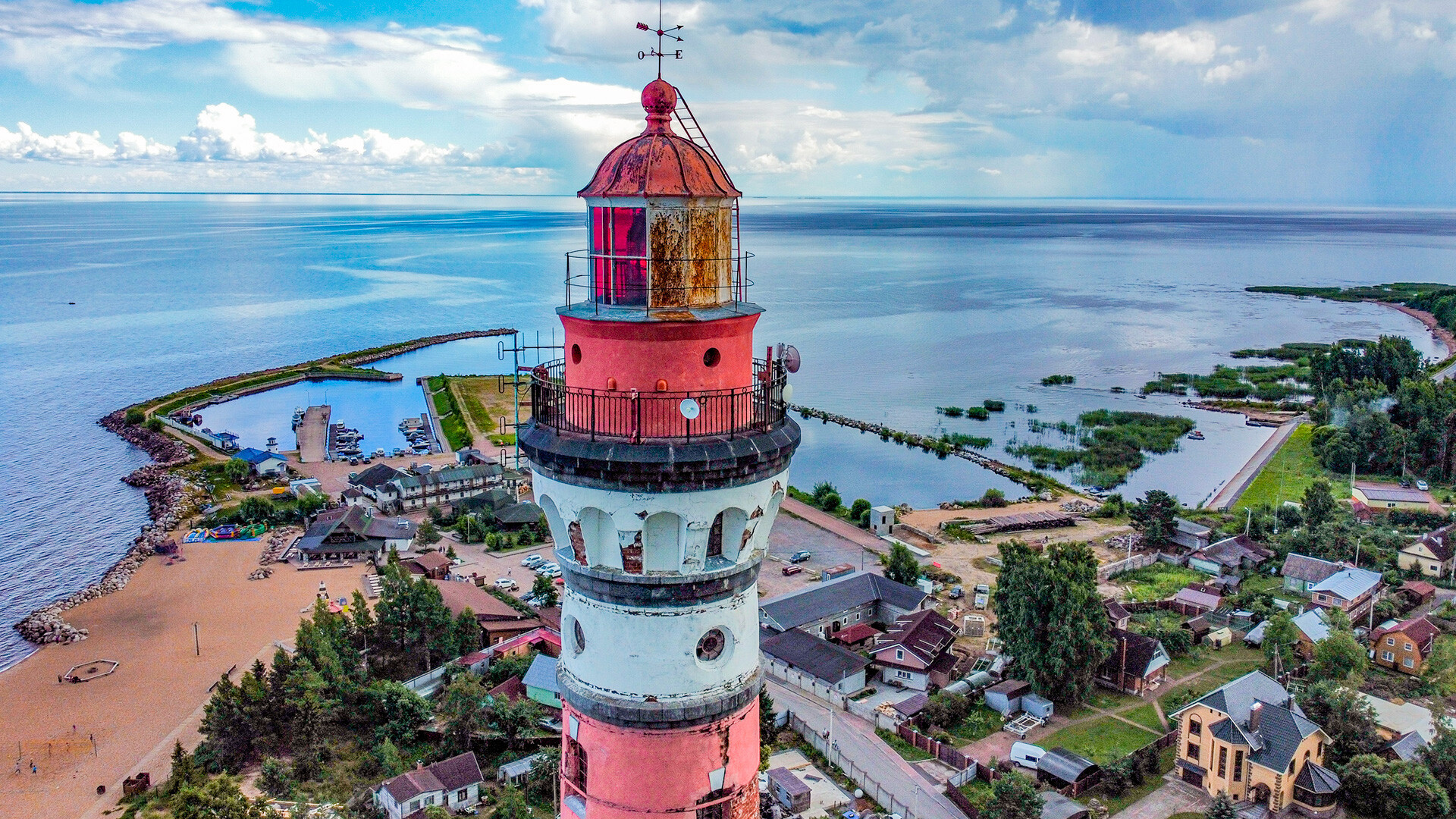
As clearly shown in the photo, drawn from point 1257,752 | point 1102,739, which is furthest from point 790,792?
point 1257,752

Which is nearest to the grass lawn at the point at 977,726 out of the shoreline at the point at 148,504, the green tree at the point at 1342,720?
the green tree at the point at 1342,720

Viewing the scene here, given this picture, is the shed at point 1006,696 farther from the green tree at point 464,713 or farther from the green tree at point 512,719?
the green tree at point 464,713

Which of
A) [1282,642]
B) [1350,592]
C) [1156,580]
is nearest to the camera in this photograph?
[1282,642]

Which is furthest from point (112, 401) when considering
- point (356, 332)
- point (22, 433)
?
point (356, 332)

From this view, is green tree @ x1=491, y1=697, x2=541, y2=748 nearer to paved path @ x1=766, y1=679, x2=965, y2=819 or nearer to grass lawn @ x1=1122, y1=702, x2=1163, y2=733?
paved path @ x1=766, y1=679, x2=965, y2=819

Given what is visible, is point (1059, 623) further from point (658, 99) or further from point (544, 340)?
point (544, 340)

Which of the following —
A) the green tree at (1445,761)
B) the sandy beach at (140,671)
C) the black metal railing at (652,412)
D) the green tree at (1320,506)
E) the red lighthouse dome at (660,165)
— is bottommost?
the sandy beach at (140,671)
